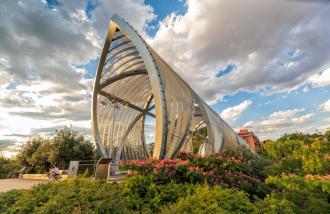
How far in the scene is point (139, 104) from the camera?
82.8ft

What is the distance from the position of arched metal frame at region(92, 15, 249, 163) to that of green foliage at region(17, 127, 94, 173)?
8.05 feet

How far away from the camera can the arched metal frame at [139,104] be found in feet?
32.2

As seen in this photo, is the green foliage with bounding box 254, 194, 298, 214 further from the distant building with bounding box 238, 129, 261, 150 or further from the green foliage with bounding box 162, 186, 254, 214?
the distant building with bounding box 238, 129, 261, 150

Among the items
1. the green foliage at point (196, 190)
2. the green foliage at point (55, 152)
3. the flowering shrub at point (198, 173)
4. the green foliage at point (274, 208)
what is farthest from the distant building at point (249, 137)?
the green foliage at point (274, 208)

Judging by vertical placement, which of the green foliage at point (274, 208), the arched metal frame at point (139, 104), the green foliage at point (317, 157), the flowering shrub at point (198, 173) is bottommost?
the green foliage at point (274, 208)

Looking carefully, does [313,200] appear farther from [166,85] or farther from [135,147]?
[135,147]

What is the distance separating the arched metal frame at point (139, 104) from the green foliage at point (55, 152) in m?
2.45

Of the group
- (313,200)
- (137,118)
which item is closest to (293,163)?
(313,200)

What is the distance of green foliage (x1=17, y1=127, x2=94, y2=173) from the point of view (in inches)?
782

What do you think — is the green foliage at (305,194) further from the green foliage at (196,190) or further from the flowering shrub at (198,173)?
the flowering shrub at (198,173)

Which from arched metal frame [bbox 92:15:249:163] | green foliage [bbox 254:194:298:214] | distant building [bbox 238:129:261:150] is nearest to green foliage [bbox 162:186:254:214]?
green foliage [bbox 254:194:298:214]

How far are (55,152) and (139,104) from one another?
1030 centimetres

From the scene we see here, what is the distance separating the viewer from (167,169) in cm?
595

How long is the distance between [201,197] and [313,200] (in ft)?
7.76
